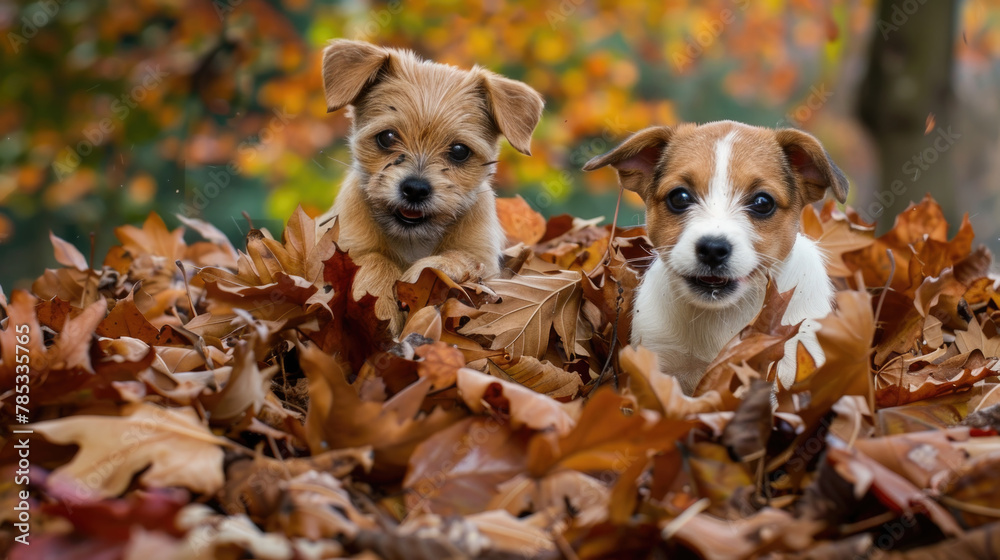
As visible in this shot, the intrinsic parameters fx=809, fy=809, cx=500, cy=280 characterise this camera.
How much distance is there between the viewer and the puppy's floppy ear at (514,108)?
334 cm

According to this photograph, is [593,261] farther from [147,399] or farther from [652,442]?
[147,399]

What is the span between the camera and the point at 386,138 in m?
3.45

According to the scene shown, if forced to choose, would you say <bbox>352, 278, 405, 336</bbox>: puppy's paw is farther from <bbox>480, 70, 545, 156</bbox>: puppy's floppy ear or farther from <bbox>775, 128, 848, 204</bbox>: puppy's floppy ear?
<bbox>775, 128, 848, 204</bbox>: puppy's floppy ear

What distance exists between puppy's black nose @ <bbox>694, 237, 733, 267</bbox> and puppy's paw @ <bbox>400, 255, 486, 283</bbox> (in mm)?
Answer: 782

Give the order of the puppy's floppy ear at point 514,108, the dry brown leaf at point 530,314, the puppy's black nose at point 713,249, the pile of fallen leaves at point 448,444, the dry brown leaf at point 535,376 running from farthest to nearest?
1. the puppy's floppy ear at point 514,108
2. the puppy's black nose at point 713,249
3. the dry brown leaf at point 530,314
4. the dry brown leaf at point 535,376
5. the pile of fallen leaves at point 448,444

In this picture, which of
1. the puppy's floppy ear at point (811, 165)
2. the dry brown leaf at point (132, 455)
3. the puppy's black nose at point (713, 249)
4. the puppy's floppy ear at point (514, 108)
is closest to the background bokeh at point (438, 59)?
the puppy's floppy ear at point (811, 165)

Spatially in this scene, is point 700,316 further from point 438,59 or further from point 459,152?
point 438,59

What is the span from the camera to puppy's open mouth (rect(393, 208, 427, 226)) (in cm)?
326

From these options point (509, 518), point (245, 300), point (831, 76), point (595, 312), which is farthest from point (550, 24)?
point (509, 518)

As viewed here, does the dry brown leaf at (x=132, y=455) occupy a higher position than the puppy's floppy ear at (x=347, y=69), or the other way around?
the puppy's floppy ear at (x=347, y=69)

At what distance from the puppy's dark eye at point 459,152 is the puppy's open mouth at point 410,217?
0.34 m

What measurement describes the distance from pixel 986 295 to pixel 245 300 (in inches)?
109

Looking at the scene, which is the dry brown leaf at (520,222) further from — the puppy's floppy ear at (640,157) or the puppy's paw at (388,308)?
the puppy's paw at (388,308)

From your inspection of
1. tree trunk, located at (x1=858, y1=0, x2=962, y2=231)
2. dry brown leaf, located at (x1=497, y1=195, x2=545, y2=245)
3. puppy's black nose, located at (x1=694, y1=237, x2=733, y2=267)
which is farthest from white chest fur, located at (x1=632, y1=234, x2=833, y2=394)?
tree trunk, located at (x1=858, y1=0, x2=962, y2=231)
